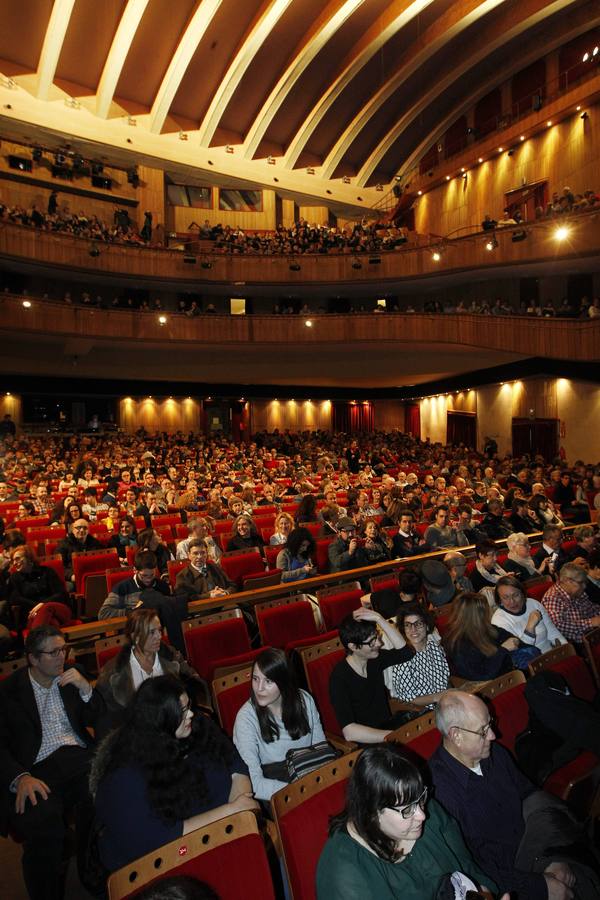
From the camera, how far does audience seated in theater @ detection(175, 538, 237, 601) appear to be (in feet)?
16.1

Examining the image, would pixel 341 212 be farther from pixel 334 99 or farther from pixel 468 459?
pixel 468 459

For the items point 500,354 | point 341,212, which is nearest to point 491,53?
point 341,212

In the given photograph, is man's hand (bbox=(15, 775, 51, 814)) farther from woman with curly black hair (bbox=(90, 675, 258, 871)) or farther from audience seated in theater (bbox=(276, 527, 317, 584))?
audience seated in theater (bbox=(276, 527, 317, 584))

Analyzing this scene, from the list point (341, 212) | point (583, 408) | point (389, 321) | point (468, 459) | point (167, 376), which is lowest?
point (468, 459)

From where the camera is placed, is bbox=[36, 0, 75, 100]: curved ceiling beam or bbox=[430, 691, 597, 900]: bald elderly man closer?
bbox=[430, 691, 597, 900]: bald elderly man

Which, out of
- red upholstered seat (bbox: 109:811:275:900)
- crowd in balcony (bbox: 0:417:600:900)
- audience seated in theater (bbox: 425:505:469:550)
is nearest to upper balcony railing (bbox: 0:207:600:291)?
crowd in balcony (bbox: 0:417:600:900)

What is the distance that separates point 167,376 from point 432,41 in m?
13.4

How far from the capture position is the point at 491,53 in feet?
62.7

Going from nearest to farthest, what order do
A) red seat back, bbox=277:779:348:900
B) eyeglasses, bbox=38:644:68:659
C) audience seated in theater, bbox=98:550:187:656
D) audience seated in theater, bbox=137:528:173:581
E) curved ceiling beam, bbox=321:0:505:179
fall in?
red seat back, bbox=277:779:348:900
eyeglasses, bbox=38:644:68:659
audience seated in theater, bbox=98:550:187:656
audience seated in theater, bbox=137:528:173:581
curved ceiling beam, bbox=321:0:505:179

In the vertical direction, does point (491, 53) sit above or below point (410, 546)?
above

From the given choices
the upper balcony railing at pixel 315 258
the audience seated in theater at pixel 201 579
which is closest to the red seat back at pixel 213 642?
the audience seated in theater at pixel 201 579

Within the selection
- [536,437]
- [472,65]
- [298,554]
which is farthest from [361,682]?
[472,65]

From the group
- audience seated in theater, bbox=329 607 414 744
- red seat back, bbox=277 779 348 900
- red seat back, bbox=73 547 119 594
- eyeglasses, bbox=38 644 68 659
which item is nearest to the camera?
red seat back, bbox=277 779 348 900

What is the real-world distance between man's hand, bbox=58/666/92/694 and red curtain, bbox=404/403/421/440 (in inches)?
885
